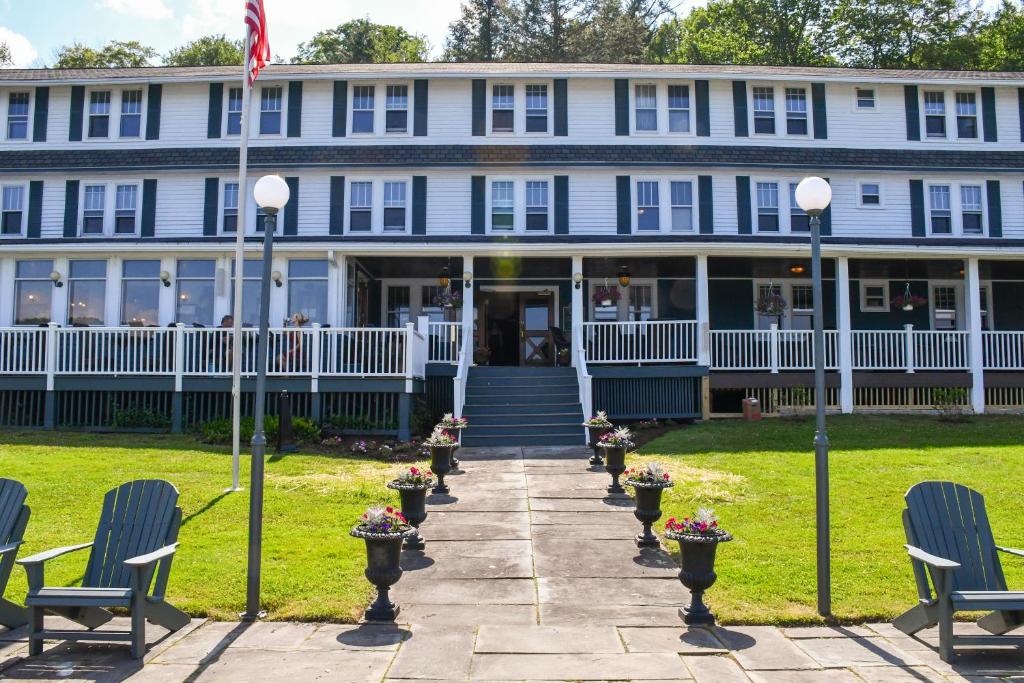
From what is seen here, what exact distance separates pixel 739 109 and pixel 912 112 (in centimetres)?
454

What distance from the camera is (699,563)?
5.93 meters

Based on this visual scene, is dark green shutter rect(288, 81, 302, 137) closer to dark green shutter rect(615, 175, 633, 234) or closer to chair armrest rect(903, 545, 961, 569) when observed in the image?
dark green shutter rect(615, 175, 633, 234)

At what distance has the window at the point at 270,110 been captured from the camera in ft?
65.0

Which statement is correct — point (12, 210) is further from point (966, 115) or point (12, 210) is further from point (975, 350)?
point (966, 115)

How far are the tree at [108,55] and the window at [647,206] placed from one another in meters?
30.6

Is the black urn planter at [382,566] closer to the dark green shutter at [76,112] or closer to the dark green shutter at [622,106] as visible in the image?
the dark green shutter at [622,106]

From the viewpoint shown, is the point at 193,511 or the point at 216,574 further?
the point at 193,511

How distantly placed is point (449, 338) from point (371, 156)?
5325mm

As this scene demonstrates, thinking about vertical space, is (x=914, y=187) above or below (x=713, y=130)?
below

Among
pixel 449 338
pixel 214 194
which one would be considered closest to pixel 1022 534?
pixel 449 338

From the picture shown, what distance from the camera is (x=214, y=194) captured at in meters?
19.5

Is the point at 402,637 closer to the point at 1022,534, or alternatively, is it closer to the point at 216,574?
the point at 216,574

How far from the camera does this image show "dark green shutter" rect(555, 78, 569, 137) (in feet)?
64.5

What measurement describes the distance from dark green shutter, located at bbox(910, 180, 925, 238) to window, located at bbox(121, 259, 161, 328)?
1817 centimetres
